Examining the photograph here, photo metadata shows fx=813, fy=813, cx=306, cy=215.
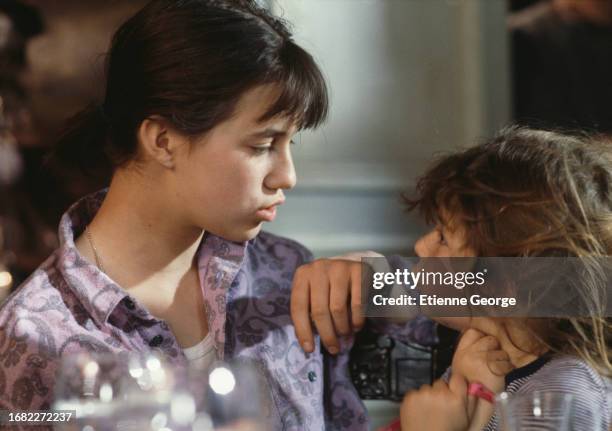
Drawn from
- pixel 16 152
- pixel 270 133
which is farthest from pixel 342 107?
pixel 16 152

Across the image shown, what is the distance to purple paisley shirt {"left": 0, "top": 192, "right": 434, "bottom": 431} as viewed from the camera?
744 mm

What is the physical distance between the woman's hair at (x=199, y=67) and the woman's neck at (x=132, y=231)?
41 mm

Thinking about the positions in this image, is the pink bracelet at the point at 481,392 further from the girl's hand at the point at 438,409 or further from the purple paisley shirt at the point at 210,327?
the purple paisley shirt at the point at 210,327

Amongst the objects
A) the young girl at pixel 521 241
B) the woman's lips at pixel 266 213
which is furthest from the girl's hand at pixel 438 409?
the woman's lips at pixel 266 213

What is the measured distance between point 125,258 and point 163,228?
0.05 metres

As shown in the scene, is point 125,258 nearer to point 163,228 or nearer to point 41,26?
point 163,228

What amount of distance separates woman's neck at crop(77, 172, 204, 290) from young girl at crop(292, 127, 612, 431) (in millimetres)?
281

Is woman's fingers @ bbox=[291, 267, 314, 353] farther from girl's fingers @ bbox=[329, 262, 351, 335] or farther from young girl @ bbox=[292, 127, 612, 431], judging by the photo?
young girl @ bbox=[292, 127, 612, 431]

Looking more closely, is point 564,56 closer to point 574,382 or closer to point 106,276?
point 574,382

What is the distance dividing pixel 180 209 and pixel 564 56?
0.54 m

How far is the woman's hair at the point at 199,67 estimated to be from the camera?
0.78 meters

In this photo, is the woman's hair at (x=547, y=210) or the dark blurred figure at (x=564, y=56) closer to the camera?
the woman's hair at (x=547, y=210)

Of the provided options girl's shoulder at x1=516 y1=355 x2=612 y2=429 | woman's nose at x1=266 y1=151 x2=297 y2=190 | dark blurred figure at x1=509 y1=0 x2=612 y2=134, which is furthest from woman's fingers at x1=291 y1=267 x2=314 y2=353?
dark blurred figure at x1=509 y1=0 x2=612 y2=134

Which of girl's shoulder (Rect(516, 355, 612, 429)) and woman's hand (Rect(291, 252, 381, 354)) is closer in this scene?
girl's shoulder (Rect(516, 355, 612, 429))
